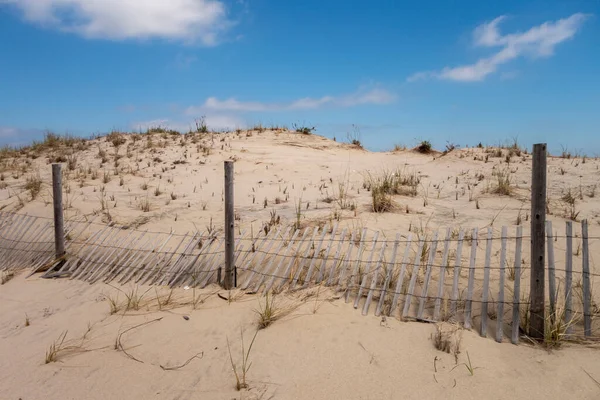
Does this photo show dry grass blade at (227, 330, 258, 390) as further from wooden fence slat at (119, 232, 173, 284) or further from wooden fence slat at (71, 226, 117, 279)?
wooden fence slat at (71, 226, 117, 279)

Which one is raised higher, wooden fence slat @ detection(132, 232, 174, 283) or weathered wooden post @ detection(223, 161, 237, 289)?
weathered wooden post @ detection(223, 161, 237, 289)

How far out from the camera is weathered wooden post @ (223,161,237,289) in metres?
4.20

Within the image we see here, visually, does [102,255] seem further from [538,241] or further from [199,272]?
[538,241]

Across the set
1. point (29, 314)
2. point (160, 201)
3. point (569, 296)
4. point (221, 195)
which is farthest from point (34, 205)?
point (569, 296)

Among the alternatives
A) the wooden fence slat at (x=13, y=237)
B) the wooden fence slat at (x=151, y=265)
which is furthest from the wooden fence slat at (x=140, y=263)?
the wooden fence slat at (x=13, y=237)

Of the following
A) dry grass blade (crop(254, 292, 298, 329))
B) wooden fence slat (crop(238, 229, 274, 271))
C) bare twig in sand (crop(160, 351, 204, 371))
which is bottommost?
bare twig in sand (crop(160, 351, 204, 371))

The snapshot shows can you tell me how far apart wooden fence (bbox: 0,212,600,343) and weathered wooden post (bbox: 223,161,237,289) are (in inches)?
5.9

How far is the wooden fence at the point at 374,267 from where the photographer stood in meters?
3.32

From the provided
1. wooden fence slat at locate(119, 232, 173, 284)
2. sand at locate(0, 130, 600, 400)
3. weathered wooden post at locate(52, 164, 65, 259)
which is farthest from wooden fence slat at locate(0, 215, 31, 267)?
wooden fence slat at locate(119, 232, 173, 284)

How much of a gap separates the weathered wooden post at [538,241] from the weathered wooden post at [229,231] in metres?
2.80

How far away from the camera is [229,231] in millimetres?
4250

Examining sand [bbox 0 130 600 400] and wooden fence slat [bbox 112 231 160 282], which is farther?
wooden fence slat [bbox 112 231 160 282]

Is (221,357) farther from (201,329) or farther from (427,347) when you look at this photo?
(427,347)

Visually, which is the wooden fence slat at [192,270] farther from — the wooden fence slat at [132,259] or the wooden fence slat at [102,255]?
the wooden fence slat at [102,255]
